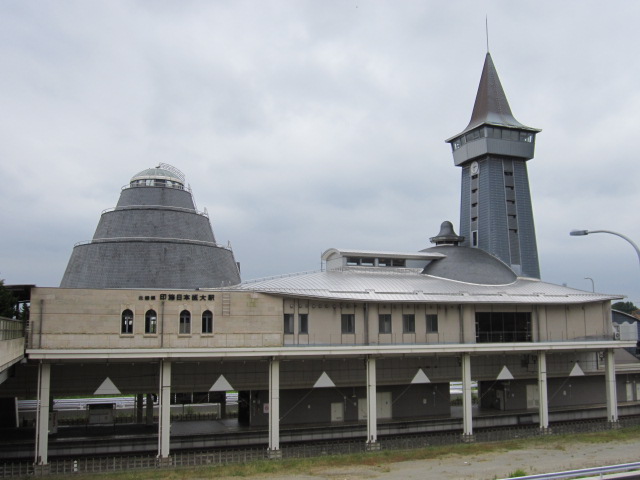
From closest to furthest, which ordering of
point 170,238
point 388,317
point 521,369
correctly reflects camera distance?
1. point 388,317
2. point 521,369
3. point 170,238

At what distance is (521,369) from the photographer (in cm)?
5156

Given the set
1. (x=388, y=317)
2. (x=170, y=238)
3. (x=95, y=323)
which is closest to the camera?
(x=95, y=323)

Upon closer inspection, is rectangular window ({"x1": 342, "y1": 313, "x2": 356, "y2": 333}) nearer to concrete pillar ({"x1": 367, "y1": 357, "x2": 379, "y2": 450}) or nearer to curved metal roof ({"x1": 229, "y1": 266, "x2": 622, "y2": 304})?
curved metal roof ({"x1": 229, "y1": 266, "x2": 622, "y2": 304})

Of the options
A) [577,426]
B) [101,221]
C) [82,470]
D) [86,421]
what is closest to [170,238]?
[101,221]

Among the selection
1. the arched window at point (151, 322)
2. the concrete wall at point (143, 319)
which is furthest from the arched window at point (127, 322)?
the arched window at point (151, 322)

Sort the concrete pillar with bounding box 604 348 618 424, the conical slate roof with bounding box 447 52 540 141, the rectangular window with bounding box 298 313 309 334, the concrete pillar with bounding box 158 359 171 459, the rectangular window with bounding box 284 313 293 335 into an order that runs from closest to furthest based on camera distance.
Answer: the concrete pillar with bounding box 158 359 171 459
the rectangular window with bounding box 284 313 293 335
the rectangular window with bounding box 298 313 309 334
the concrete pillar with bounding box 604 348 618 424
the conical slate roof with bounding box 447 52 540 141

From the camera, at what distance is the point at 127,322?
37.9 meters

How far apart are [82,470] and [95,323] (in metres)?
8.34

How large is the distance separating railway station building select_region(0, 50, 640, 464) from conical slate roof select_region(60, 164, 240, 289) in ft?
0.89

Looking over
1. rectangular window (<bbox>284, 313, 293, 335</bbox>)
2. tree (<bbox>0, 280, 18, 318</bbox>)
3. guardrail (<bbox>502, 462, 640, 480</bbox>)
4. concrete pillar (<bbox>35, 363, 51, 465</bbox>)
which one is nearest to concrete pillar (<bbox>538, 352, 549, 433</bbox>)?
guardrail (<bbox>502, 462, 640, 480</bbox>)

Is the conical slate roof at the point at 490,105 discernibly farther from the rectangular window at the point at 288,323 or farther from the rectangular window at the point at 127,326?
the rectangular window at the point at 127,326

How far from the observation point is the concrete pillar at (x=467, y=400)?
44.6m

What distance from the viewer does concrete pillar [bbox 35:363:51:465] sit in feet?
113

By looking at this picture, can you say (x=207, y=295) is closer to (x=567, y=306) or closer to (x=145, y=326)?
(x=145, y=326)
